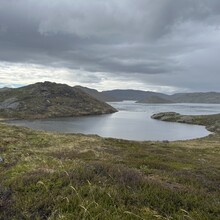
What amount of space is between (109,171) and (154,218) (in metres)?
5.11

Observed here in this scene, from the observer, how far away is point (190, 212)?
9.30 metres

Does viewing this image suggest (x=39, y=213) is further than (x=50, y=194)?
No

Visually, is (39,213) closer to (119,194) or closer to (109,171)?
(119,194)

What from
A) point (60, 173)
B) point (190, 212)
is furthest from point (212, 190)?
point (60, 173)

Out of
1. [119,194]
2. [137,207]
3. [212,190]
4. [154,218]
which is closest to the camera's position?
[154,218]

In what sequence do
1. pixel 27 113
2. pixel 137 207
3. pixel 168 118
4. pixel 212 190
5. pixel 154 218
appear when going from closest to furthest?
1. pixel 154 218
2. pixel 137 207
3. pixel 212 190
4. pixel 168 118
5. pixel 27 113

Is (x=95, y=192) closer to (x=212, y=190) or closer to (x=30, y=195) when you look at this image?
(x=30, y=195)

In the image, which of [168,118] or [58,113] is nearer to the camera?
[168,118]

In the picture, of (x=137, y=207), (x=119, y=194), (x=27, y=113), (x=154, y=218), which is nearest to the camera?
(x=154, y=218)

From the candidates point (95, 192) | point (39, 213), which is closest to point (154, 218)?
point (95, 192)

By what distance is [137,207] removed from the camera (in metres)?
9.67

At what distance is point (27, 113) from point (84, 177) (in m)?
181

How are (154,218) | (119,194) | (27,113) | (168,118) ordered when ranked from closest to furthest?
(154,218) → (119,194) → (168,118) → (27,113)

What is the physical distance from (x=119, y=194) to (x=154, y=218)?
188cm
